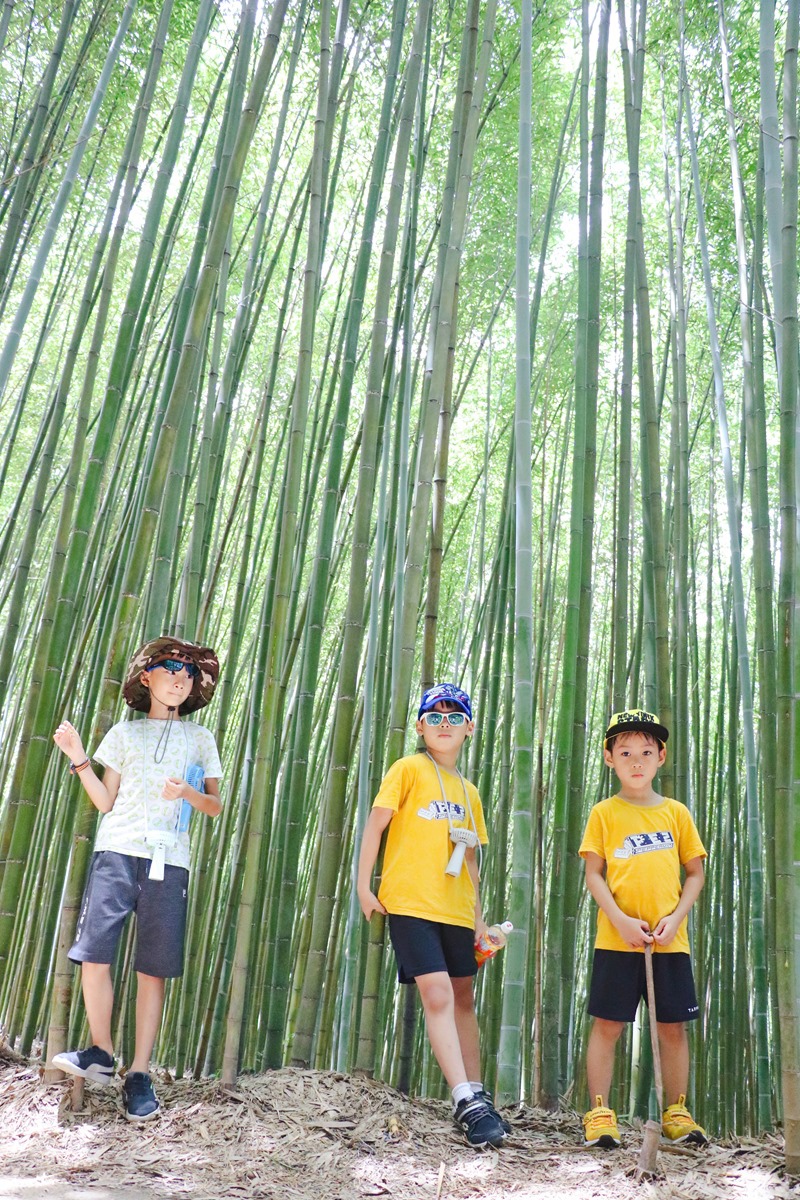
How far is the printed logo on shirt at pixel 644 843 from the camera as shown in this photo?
1978 mm

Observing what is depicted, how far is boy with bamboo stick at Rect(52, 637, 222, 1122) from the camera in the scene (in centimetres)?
175

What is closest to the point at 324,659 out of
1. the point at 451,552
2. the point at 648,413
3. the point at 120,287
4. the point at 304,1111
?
the point at 451,552

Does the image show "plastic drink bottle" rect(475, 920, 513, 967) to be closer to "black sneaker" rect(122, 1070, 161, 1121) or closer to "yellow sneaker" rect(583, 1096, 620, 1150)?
"yellow sneaker" rect(583, 1096, 620, 1150)

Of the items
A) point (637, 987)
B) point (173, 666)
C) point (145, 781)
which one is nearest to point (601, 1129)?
point (637, 987)

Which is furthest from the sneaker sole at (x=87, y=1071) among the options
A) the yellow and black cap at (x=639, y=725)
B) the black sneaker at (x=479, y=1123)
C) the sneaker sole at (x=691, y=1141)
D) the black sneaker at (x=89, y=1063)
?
the yellow and black cap at (x=639, y=725)

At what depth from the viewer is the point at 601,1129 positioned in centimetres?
176

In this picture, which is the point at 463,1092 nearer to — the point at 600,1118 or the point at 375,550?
the point at 600,1118

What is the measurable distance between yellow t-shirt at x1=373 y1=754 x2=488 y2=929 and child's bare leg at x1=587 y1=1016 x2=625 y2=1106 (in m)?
A: 0.32

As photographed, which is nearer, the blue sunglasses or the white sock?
the white sock

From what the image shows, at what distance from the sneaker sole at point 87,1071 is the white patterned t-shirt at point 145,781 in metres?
0.36

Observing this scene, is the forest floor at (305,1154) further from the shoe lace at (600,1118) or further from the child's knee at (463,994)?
the child's knee at (463,994)

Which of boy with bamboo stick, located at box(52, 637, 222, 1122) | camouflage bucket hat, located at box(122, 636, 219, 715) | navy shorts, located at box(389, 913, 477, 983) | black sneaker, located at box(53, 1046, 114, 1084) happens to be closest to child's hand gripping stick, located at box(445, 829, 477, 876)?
navy shorts, located at box(389, 913, 477, 983)

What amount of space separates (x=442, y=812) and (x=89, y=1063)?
78cm

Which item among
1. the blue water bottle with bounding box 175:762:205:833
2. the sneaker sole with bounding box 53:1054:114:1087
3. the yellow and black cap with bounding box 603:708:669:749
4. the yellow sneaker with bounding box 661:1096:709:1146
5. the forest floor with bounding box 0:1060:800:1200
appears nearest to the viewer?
the forest floor with bounding box 0:1060:800:1200
